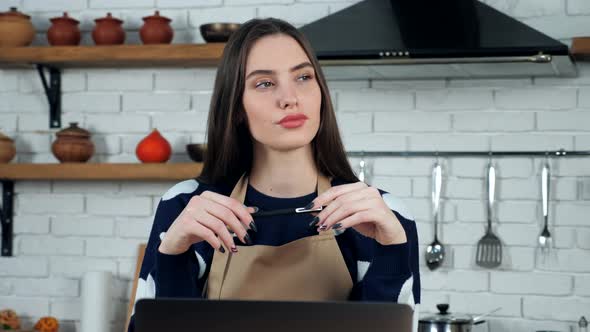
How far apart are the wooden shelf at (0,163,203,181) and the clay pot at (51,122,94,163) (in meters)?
0.05

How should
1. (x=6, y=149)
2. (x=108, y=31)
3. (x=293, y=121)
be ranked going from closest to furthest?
1. (x=293, y=121)
2. (x=108, y=31)
3. (x=6, y=149)

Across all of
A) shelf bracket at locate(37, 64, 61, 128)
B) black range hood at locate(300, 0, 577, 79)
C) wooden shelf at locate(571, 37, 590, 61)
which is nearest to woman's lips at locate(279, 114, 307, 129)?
black range hood at locate(300, 0, 577, 79)

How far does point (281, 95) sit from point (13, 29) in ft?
8.35

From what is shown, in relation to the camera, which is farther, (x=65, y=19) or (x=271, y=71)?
(x=65, y=19)

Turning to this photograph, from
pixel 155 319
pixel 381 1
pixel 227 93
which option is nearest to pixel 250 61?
pixel 227 93

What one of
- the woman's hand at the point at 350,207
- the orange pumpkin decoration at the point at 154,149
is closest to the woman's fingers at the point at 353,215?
the woman's hand at the point at 350,207

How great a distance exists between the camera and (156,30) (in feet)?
11.9

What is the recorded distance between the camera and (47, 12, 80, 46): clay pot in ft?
12.2

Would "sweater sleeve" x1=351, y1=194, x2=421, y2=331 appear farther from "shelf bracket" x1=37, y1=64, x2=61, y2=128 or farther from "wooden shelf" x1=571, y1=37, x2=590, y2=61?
"shelf bracket" x1=37, y1=64, x2=61, y2=128

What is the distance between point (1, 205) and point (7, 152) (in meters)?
0.26

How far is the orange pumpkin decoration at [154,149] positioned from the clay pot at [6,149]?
54cm

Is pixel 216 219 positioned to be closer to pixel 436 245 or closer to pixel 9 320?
pixel 436 245

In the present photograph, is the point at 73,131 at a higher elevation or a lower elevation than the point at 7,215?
higher

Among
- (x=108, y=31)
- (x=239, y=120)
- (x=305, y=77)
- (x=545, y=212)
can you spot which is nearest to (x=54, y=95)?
(x=108, y=31)
